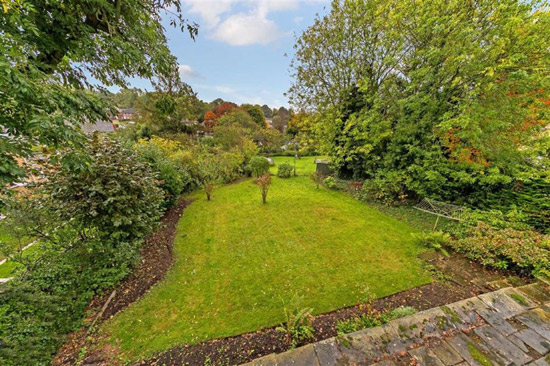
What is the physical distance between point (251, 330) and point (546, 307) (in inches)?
167

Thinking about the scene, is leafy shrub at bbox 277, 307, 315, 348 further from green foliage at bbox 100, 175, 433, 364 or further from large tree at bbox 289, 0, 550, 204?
large tree at bbox 289, 0, 550, 204

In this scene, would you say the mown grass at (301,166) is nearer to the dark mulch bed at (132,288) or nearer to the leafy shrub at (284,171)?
the leafy shrub at (284,171)

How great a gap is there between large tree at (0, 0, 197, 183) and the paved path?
3159 millimetres

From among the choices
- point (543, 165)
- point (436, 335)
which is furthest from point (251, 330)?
point (543, 165)

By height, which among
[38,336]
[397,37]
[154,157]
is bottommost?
[38,336]

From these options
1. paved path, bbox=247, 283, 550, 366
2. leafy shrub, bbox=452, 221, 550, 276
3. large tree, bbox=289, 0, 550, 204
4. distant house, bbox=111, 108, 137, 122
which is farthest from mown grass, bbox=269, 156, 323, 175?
paved path, bbox=247, 283, 550, 366

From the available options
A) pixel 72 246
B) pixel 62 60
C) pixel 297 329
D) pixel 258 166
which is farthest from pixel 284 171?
pixel 62 60

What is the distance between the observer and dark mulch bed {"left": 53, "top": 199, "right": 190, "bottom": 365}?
2.72 m

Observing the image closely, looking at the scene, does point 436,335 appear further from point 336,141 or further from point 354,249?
point 336,141

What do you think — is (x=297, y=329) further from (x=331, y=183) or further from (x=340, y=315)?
(x=331, y=183)

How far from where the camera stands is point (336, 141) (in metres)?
10.8

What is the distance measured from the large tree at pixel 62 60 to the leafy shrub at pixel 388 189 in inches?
322

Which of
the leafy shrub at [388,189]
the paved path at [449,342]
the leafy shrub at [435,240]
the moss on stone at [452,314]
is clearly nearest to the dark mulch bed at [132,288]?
the paved path at [449,342]

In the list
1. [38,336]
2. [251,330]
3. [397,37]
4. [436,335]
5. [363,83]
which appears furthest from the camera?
[363,83]
